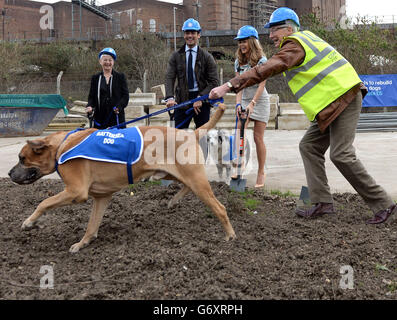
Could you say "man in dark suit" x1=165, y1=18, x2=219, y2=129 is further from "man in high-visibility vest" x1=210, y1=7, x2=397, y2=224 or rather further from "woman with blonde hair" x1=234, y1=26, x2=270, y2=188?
"man in high-visibility vest" x1=210, y1=7, x2=397, y2=224

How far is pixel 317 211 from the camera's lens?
4844mm

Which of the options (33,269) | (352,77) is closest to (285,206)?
(352,77)

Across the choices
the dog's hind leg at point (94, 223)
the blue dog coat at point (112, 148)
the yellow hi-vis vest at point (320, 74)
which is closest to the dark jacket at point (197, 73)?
the yellow hi-vis vest at point (320, 74)

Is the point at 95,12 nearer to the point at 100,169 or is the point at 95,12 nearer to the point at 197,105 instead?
the point at 197,105

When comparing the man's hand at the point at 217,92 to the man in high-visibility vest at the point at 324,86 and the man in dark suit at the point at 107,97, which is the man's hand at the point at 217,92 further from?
the man in dark suit at the point at 107,97

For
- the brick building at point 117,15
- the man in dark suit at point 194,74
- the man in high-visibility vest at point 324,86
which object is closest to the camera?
the man in high-visibility vest at point 324,86

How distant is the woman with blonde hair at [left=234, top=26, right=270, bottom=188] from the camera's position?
5902 millimetres

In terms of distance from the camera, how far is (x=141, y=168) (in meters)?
3.93

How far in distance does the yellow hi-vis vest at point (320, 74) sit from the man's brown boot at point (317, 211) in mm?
1133

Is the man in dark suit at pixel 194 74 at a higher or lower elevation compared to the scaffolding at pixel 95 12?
lower

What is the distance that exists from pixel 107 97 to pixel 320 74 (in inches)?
135

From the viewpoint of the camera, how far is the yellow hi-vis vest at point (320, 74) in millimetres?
4266

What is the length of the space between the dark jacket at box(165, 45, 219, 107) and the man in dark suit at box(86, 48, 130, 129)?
2.72 ft
